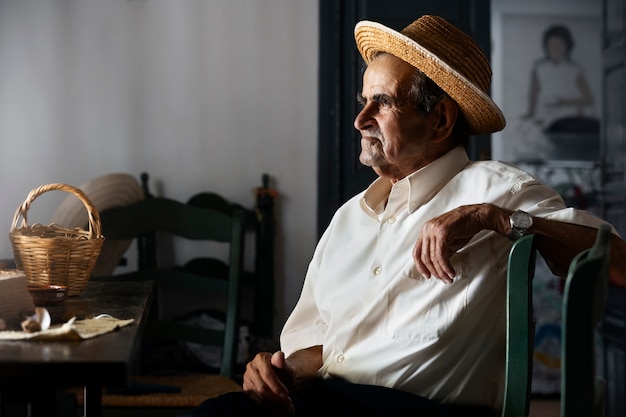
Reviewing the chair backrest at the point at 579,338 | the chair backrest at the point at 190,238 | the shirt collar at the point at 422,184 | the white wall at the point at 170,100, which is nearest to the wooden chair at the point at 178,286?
the chair backrest at the point at 190,238

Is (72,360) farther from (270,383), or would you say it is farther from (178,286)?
(178,286)

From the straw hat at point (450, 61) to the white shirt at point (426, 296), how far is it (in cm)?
10

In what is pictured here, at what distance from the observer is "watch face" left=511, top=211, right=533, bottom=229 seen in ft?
4.73

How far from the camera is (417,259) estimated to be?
4.91 ft

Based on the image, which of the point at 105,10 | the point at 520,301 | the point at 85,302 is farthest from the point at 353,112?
the point at 520,301

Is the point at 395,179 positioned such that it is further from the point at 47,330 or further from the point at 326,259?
the point at 47,330

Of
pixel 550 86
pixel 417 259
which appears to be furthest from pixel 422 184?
pixel 550 86

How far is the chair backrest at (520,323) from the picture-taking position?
138cm

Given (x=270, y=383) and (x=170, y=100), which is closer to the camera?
(x=270, y=383)

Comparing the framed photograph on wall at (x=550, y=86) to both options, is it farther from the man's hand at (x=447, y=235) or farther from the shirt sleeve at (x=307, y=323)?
the man's hand at (x=447, y=235)

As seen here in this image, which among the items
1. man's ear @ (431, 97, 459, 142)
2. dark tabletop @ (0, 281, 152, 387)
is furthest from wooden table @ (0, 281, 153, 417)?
man's ear @ (431, 97, 459, 142)

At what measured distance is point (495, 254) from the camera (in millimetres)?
1587

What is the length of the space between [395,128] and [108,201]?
1607 millimetres

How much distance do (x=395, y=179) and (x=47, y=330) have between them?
0.85 m
